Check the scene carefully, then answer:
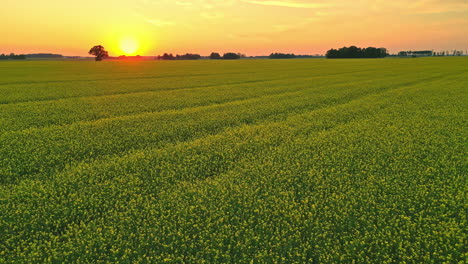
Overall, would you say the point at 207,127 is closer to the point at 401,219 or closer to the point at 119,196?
the point at 119,196

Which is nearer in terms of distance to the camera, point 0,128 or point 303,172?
point 303,172

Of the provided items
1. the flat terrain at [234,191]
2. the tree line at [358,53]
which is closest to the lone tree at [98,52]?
the tree line at [358,53]

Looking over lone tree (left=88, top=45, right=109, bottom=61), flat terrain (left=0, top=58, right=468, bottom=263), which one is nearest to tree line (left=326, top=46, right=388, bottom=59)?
lone tree (left=88, top=45, right=109, bottom=61)

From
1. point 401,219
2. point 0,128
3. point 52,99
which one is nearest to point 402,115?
point 401,219

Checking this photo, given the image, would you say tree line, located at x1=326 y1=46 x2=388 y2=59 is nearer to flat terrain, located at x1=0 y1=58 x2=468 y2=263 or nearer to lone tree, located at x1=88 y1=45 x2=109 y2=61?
lone tree, located at x1=88 y1=45 x2=109 y2=61

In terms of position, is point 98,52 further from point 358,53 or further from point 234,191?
point 234,191

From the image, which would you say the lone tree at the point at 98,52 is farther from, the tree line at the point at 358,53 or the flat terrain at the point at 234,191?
the flat terrain at the point at 234,191

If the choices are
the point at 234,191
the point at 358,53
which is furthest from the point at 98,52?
the point at 234,191

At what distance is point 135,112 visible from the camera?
17.0m

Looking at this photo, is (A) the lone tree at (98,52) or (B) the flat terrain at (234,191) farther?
(A) the lone tree at (98,52)

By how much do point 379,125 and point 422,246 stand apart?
357 inches

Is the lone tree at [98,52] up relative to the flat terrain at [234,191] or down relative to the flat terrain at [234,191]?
up

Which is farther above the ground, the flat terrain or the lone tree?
the lone tree

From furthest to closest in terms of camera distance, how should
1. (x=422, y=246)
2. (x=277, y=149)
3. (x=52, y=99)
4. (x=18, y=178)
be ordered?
(x=52, y=99) < (x=277, y=149) < (x=18, y=178) < (x=422, y=246)
